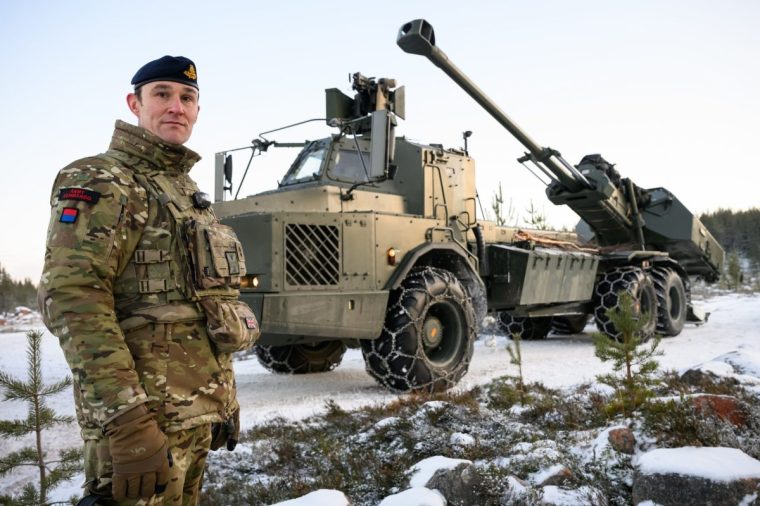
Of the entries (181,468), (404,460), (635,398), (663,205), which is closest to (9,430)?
(181,468)

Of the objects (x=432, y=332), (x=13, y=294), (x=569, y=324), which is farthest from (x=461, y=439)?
(x=13, y=294)

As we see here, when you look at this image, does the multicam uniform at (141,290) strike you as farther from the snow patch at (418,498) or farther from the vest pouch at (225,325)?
the snow patch at (418,498)

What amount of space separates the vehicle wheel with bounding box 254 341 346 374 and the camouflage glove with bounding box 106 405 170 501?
529 cm

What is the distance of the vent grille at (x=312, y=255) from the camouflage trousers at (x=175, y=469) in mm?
2818

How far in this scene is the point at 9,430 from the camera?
2881 mm

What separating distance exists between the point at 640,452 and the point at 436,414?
1352 mm

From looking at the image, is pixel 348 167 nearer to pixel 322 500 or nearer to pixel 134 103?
pixel 322 500

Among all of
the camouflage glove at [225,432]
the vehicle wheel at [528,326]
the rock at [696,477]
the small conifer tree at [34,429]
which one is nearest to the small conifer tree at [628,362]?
the rock at [696,477]

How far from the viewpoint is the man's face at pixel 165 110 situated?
185 cm

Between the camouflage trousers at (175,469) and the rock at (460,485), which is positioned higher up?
the camouflage trousers at (175,469)

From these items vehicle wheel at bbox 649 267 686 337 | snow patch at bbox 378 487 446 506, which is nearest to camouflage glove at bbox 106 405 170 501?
snow patch at bbox 378 487 446 506

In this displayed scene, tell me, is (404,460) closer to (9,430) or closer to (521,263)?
(9,430)

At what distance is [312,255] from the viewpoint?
15.9 ft

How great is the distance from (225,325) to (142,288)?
0.25m
